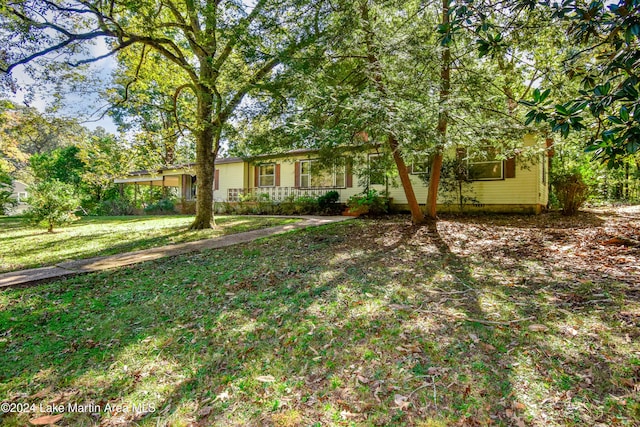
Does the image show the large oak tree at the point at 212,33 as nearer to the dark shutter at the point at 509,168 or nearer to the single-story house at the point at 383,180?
the single-story house at the point at 383,180

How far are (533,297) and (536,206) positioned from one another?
8.74 metres

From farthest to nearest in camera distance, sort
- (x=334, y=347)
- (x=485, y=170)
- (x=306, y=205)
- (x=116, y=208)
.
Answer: (x=116, y=208), (x=306, y=205), (x=485, y=170), (x=334, y=347)

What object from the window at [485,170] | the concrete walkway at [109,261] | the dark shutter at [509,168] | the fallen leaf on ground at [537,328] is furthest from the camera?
the window at [485,170]

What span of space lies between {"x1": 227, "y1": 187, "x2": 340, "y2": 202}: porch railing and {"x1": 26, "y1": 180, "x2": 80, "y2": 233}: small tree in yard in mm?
7830

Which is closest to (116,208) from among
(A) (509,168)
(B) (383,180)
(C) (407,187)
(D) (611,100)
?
(B) (383,180)

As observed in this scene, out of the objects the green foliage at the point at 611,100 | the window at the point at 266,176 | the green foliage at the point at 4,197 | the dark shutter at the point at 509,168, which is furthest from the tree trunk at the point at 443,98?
the green foliage at the point at 4,197

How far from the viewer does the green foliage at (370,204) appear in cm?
1185

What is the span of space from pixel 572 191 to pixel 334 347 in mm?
11164

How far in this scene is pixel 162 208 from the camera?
18.9 m

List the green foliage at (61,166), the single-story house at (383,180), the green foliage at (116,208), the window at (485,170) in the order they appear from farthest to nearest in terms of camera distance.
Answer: the green foliage at (61,166) → the green foliage at (116,208) → the window at (485,170) → the single-story house at (383,180)

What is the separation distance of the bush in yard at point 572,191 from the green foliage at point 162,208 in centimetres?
1923

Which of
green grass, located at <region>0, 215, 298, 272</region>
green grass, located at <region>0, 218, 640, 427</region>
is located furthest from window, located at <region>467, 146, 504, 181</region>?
green grass, located at <region>0, 215, 298, 272</region>

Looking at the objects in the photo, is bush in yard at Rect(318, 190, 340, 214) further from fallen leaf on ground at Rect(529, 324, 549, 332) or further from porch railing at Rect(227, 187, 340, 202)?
fallen leaf on ground at Rect(529, 324, 549, 332)

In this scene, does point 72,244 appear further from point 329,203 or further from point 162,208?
point 162,208
